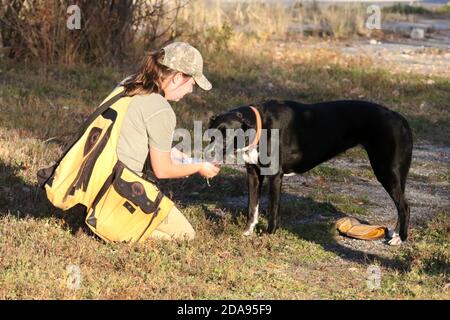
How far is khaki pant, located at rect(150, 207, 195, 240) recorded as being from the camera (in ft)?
19.3

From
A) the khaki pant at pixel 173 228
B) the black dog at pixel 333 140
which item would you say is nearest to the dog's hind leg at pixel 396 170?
the black dog at pixel 333 140

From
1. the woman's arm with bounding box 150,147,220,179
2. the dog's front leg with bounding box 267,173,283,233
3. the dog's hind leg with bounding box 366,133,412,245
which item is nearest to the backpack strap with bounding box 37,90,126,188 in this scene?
the woman's arm with bounding box 150,147,220,179

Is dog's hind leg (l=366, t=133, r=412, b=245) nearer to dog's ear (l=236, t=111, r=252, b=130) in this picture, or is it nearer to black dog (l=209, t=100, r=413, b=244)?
black dog (l=209, t=100, r=413, b=244)

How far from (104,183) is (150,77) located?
0.75 metres

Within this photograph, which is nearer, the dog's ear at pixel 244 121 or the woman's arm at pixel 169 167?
the woman's arm at pixel 169 167

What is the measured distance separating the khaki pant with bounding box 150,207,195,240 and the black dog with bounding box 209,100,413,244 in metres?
0.61

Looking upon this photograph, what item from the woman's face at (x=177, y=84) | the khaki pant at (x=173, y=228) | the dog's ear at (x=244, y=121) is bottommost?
the khaki pant at (x=173, y=228)

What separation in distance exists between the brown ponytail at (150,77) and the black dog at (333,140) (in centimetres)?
72

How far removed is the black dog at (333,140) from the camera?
632 centimetres

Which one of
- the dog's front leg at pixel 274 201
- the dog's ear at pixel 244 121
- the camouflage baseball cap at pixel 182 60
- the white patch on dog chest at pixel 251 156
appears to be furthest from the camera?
the dog's front leg at pixel 274 201

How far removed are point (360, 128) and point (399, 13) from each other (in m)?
14.6

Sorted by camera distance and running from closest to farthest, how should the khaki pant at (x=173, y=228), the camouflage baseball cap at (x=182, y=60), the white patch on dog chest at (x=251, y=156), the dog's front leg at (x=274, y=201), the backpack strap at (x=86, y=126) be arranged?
the camouflage baseball cap at (x=182, y=60)
the backpack strap at (x=86, y=126)
the khaki pant at (x=173, y=228)
the white patch on dog chest at (x=251, y=156)
the dog's front leg at (x=274, y=201)

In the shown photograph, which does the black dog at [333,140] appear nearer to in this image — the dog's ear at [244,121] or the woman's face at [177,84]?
the dog's ear at [244,121]

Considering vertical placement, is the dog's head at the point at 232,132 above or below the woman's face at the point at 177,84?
below
